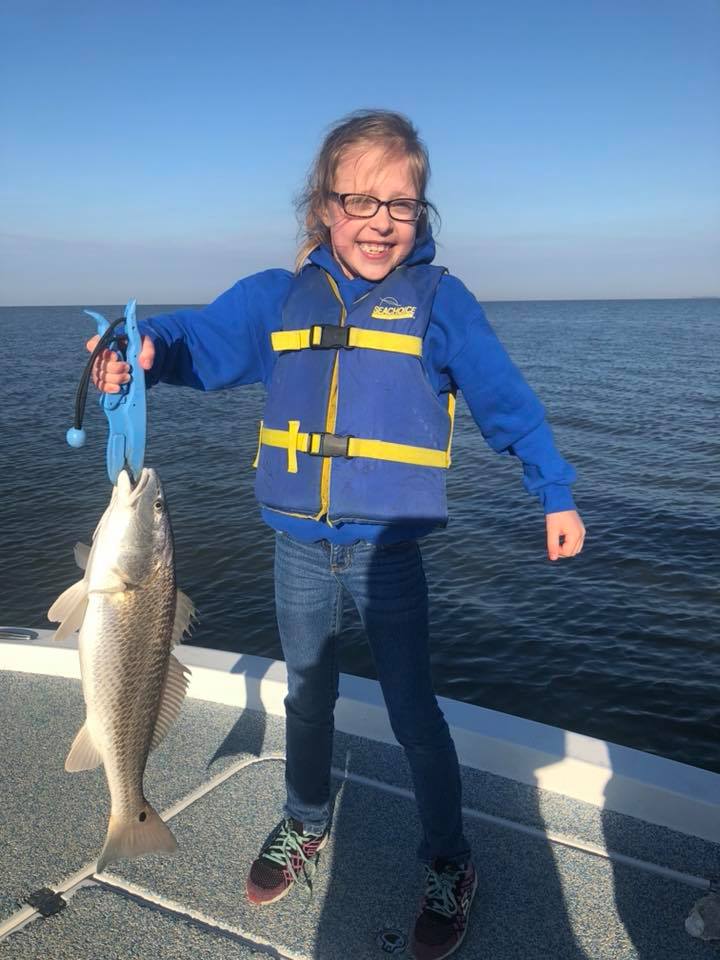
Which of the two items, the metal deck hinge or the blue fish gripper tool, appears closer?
the blue fish gripper tool

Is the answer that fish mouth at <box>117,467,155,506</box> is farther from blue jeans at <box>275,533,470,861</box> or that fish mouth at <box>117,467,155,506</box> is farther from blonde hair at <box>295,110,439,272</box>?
blonde hair at <box>295,110,439,272</box>

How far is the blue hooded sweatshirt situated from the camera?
9.05 ft

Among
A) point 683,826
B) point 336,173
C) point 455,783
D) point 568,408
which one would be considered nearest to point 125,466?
point 336,173

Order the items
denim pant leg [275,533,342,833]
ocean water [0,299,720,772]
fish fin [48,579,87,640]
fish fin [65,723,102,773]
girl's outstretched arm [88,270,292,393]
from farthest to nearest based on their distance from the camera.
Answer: ocean water [0,299,720,772]
denim pant leg [275,533,342,833]
girl's outstretched arm [88,270,292,393]
fish fin [65,723,102,773]
fish fin [48,579,87,640]

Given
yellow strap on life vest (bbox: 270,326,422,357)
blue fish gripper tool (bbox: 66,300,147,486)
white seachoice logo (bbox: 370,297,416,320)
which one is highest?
white seachoice logo (bbox: 370,297,416,320)

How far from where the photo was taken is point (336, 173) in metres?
2.81

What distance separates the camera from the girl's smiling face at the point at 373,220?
9.00 ft

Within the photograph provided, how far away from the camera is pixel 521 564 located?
11875 mm

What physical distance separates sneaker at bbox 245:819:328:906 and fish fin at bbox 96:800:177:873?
2.11 ft

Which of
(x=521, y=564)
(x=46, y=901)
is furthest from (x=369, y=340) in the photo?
(x=521, y=564)

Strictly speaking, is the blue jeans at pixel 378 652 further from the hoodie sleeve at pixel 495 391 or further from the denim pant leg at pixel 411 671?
the hoodie sleeve at pixel 495 391

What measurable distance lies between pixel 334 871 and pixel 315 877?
88mm

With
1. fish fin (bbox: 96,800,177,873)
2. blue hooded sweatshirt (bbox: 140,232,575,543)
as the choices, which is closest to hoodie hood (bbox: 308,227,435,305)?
blue hooded sweatshirt (bbox: 140,232,575,543)

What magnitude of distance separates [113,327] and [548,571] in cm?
1021
